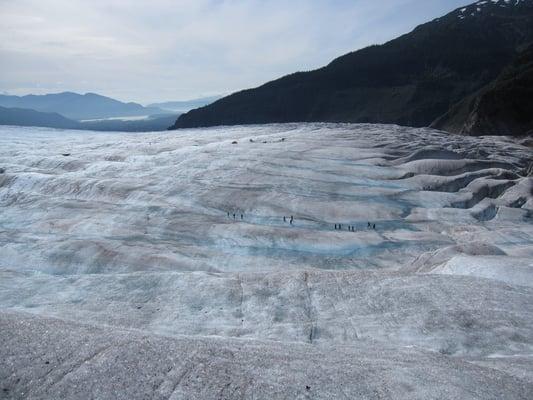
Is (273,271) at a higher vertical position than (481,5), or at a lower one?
lower

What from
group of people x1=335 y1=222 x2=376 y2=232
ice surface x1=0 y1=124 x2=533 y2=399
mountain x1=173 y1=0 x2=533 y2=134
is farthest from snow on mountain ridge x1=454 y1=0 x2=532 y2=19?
group of people x1=335 y1=222 x2=376 y2=232

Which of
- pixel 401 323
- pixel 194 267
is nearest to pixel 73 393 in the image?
pixel 401 323

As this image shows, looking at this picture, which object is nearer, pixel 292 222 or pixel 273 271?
pixel 273 271

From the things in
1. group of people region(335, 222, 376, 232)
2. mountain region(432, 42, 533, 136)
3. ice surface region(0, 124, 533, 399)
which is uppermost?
mountain region(432, 42, 533, 136)

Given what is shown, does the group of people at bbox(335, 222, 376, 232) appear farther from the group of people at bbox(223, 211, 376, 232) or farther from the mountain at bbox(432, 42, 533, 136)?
the mountain at bbox(432, 42, 533, 136)

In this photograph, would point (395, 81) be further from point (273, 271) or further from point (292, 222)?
point (273, 271)

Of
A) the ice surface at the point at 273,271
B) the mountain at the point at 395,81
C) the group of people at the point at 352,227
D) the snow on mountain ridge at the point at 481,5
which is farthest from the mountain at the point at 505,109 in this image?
the snow on mountain ridge at the point at 481,5

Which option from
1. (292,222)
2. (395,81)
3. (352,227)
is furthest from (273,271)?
(395,81)
